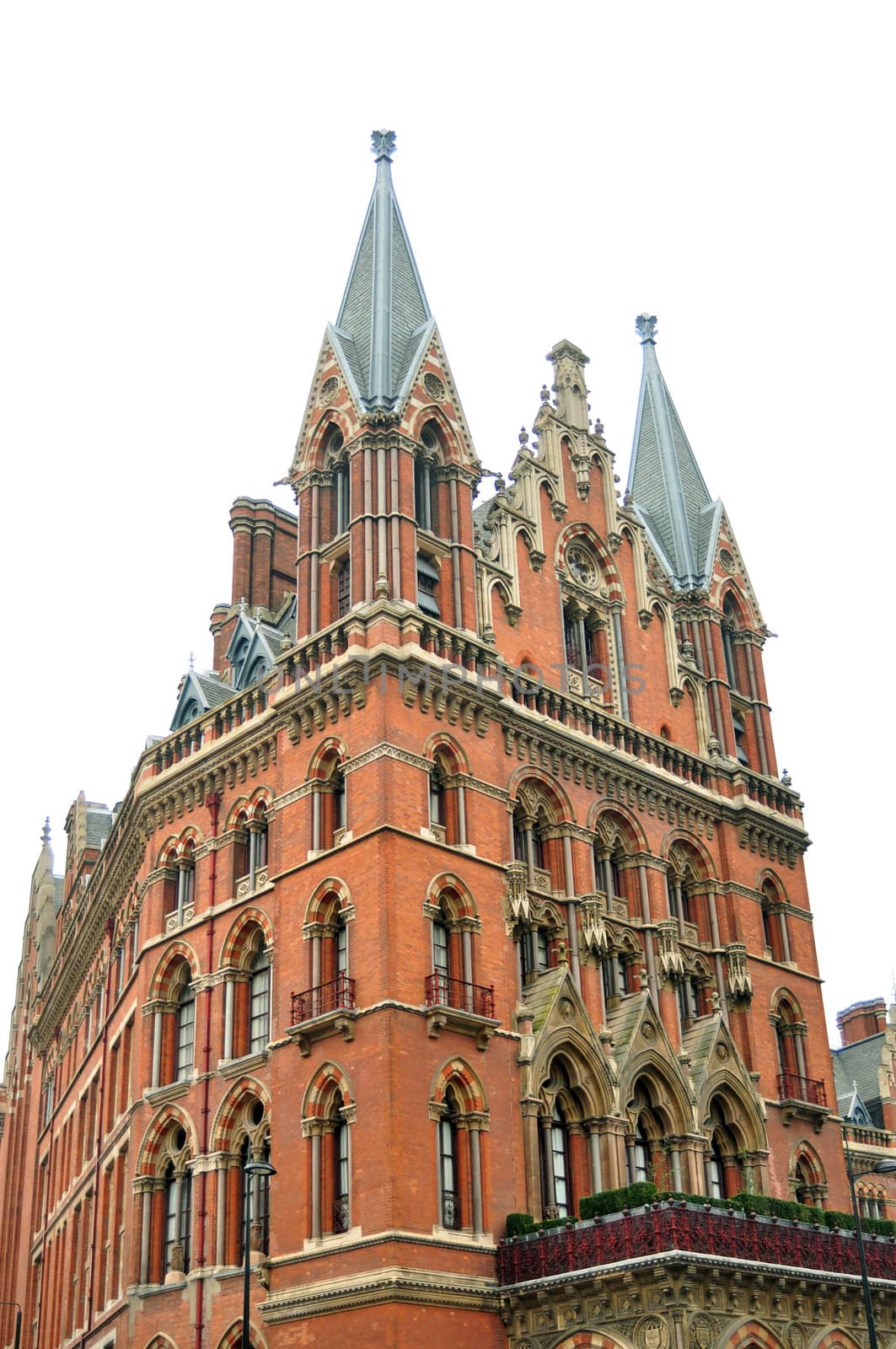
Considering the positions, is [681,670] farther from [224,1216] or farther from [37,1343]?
[37,1343]

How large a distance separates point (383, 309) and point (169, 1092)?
928 inches

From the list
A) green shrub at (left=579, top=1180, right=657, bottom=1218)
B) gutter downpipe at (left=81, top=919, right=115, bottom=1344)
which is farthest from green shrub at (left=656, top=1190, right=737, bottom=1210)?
gutter downpipe at (left=81, top=919, right=115, bottom=1344)

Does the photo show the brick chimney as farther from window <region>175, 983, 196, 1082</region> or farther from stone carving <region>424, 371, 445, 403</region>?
stone carving <region>424, 371, 445, 403</region>

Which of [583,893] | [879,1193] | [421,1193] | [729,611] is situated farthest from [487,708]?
[879,1193]

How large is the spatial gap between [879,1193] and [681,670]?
26810 mm

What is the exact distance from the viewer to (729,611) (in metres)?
56.3

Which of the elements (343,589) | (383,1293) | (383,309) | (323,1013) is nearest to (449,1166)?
(383,1293)

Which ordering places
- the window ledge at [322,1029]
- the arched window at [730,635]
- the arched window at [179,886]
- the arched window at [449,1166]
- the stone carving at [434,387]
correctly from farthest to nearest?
1. the arched window at [730,635]
2. the stone carving at [434,387]
3. the arched window at [179,886]
4. the window ledge at [322,1029]
5. the arched window at [449,1166]

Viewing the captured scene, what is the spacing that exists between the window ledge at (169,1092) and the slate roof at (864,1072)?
3746 cm

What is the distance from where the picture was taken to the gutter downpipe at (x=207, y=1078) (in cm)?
3981

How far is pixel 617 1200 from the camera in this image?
35938 mm

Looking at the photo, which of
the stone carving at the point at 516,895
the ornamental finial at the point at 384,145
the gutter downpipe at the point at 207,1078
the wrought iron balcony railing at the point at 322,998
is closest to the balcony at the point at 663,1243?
the wrought iron balcony railing at the point at 322,998

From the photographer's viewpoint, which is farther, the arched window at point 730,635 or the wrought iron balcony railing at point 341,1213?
the arched window at point 730,635

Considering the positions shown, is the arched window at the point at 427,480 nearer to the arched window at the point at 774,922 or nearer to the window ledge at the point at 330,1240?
the arched window at the point at 774,922
